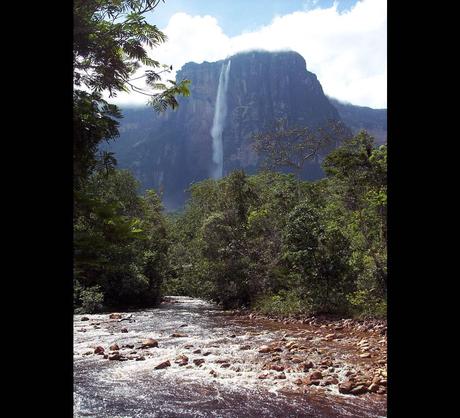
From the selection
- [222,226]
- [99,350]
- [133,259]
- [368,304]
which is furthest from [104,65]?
[133,259]

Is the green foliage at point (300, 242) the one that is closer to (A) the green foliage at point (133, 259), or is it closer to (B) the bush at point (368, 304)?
(B) the bush at point (368, 304)

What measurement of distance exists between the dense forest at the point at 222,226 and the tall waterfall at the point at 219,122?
194ft

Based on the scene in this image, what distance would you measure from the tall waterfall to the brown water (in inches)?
2889

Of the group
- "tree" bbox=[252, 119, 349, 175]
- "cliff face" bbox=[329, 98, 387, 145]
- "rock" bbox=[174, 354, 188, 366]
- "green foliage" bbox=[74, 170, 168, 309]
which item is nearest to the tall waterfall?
"cliff face" bbox=[329, 98, 387, 145]

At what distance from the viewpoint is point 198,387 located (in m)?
6.27

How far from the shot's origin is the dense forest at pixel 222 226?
3891 mm

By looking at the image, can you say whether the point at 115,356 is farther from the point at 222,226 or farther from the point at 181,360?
the point at 222,226

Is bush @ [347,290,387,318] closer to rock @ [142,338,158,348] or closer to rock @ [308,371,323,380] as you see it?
rock @ [308,371,323,380]

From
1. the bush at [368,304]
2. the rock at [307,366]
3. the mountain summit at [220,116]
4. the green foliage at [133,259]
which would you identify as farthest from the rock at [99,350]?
the mountain summit at [220,116]

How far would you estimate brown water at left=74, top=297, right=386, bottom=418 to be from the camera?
17.4ft

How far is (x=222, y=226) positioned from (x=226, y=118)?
71.5 metres
